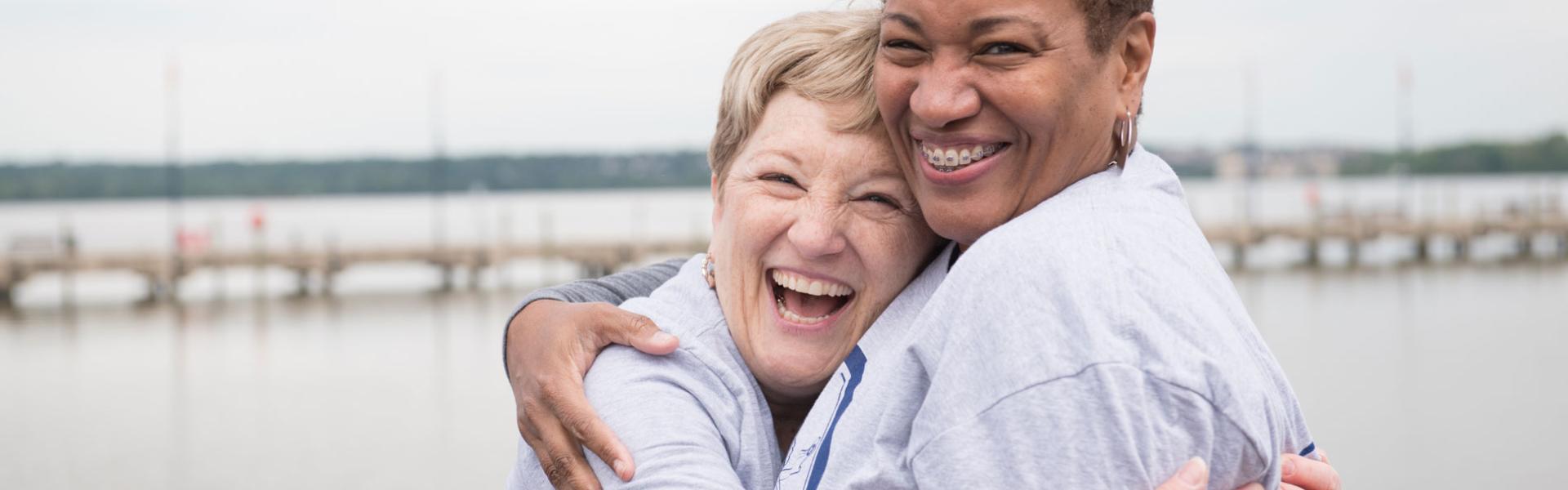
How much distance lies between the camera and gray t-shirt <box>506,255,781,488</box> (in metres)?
2.27

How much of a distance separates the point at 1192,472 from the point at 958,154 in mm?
643

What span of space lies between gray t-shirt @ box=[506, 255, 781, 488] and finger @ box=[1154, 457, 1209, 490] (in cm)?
77

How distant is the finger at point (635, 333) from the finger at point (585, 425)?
4.6 inches

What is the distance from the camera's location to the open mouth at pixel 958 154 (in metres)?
2.15

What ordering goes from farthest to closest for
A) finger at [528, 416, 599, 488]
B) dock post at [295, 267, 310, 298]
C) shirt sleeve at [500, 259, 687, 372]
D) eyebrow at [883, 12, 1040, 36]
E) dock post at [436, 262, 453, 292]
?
dock post at [436, 262, 453, 292] → dock post at [295, 267, 310, 298] → shirt sleeve at [500, 259, 687, 372] → finger at [528, 416, 599, 488] → eyebrow at [883, 12, 1040, 36]

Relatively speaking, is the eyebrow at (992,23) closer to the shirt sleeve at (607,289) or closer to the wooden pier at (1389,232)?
the shirt sleeve at (607,289)

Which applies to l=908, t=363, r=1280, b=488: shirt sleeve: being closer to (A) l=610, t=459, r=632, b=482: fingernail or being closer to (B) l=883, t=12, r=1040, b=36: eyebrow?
(B) l=883, t=12, r=1040, b=36: eyebrow

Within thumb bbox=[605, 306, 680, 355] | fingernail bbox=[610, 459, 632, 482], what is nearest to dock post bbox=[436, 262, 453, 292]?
thumb bbox=[605, 306, 680, 355]

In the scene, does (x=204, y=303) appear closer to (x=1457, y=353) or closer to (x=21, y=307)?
(x=21, y=307)

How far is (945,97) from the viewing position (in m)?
2.12

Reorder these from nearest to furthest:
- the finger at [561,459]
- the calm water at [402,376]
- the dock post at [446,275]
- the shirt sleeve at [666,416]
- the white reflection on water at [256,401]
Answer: the shirt sleeve at [666,416]
the finger at [561,459]
the white reflection on water at [256,401]
the calm water at [402,376]
the dock post at [446,275]

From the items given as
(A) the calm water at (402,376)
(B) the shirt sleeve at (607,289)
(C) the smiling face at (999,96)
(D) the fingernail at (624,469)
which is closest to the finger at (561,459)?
(D) the fingernail at (624,469)

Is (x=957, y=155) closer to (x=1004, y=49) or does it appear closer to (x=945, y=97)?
(x=945, y=97)

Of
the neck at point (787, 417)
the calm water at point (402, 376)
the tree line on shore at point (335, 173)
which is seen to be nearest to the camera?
the neck at point (787, 417)
